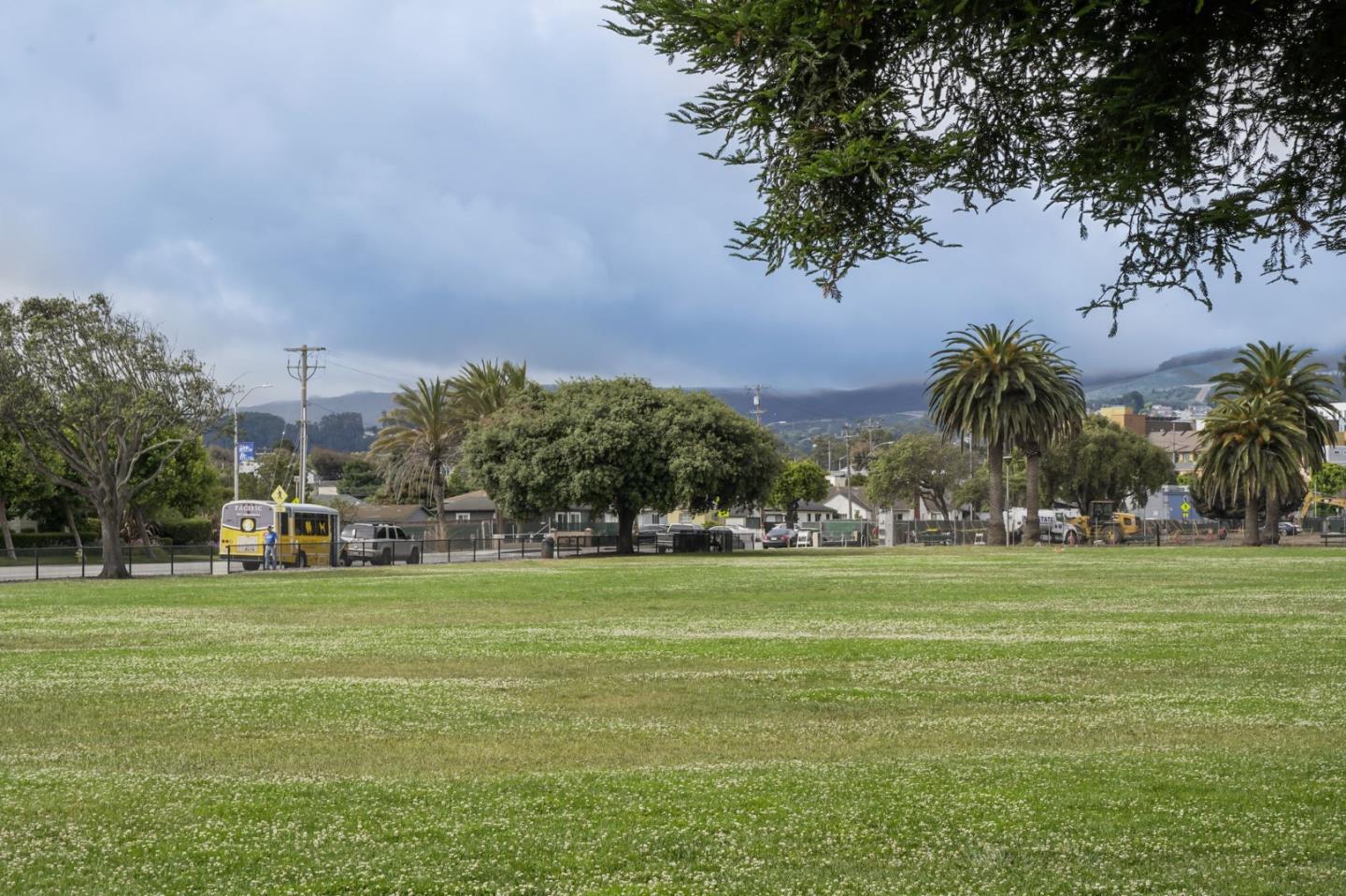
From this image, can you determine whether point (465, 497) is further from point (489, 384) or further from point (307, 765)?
point (307, 765)

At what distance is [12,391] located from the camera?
4066 cm

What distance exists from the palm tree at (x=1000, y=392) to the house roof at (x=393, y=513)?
50547 mm

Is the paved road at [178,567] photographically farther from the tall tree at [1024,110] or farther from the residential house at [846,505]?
the residential house at [846,505]

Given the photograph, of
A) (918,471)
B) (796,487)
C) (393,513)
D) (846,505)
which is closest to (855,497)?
(846,505)

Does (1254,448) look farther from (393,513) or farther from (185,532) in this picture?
(393,513)

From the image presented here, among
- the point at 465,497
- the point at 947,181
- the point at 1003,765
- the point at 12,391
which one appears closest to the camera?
the point at 947,181

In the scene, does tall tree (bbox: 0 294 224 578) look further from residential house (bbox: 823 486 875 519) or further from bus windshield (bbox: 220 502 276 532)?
residential house (bbox: 823 486 875 519)

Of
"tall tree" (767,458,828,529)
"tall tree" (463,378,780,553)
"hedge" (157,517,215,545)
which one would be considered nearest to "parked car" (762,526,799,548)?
"tall tree" (463,378,780,553)

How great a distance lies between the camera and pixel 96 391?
41562 mm

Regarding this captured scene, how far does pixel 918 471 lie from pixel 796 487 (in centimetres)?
1410

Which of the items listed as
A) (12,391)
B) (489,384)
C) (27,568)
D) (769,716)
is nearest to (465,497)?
(489,384)

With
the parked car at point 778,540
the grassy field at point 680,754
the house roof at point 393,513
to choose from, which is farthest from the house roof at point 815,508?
the grassy field at point 680,754

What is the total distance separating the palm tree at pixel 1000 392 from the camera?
79.8 meters

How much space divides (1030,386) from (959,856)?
242ft
